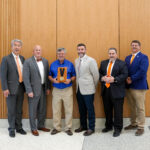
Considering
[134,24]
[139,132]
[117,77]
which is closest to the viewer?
[117,77]

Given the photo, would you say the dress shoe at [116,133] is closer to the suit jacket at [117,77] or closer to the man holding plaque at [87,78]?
the man holding plaque at [87,78]

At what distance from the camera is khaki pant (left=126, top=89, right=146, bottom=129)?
3.39 m

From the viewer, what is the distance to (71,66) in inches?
139

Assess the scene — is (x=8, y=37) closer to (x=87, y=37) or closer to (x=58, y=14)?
(x=58, y=14)

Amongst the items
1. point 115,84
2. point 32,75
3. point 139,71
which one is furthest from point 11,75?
point 139,71

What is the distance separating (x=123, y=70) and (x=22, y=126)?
2.39m

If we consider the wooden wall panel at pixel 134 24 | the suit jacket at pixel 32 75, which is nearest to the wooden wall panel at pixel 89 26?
the wooden wall panel at pixel 134 24

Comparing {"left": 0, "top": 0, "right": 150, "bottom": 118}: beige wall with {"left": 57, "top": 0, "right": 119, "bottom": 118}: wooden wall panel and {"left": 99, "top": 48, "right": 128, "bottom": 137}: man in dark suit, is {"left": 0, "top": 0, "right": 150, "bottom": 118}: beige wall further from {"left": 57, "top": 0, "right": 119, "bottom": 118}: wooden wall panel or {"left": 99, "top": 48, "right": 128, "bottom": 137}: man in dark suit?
{"left": 99, "top": 48, "right": 128, "bottom": 137}: man in dark suit

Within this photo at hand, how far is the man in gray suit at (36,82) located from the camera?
337 centimetres

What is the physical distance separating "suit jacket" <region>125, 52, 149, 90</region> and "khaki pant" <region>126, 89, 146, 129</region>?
0.38 ft

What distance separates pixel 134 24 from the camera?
3787mm

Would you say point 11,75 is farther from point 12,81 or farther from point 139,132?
point 139,132

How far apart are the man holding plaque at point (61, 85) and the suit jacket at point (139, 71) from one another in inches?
43.4

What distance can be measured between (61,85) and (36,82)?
475 millimetres
